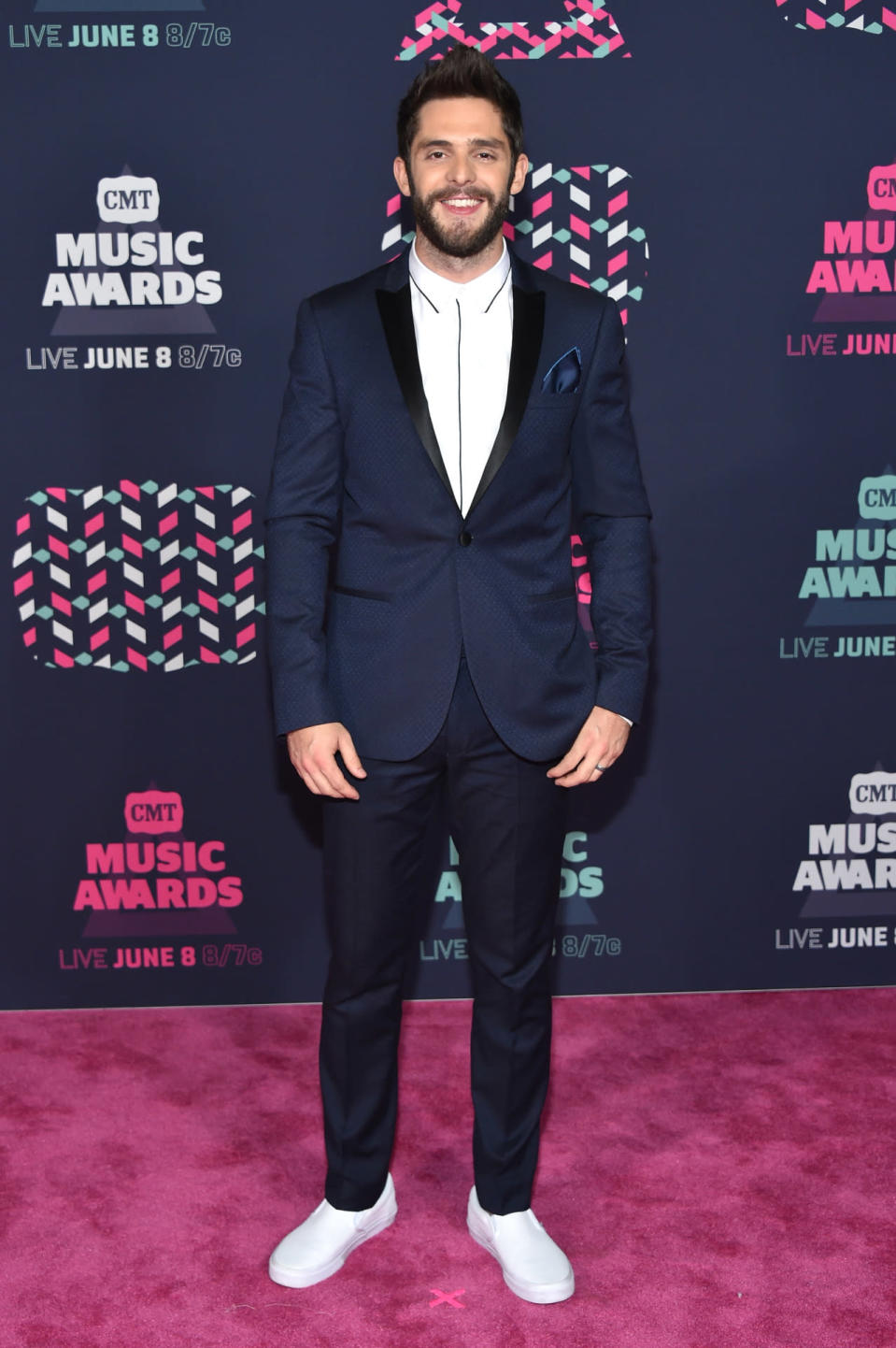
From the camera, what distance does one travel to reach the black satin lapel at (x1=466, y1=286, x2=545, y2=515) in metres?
2.08

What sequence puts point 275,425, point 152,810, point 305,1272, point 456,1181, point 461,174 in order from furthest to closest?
1. point 152,810
2. point 275,425
3. point 456,1181
4. point 305,1272
5. point 461,174

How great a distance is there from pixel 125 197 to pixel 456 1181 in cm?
217

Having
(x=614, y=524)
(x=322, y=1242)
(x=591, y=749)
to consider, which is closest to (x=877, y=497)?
(x=614, y=524)

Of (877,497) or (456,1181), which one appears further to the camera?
(877,497)

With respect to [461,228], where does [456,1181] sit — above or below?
below

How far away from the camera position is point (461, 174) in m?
2.04

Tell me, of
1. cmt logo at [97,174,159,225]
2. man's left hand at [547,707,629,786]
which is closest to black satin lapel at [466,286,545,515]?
man's left hand at [547,707,629,786]

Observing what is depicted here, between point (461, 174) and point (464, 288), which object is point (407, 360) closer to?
point (464, 288)

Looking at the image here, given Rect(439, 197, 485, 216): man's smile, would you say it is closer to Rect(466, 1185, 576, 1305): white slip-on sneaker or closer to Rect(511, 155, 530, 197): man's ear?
Rect(511, 155, 530, 197): man's ear

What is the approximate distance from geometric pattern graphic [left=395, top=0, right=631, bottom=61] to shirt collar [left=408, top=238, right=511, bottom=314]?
3.57 feet

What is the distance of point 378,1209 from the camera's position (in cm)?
238

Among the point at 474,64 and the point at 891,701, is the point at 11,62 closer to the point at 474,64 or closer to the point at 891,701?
the point at 474,64

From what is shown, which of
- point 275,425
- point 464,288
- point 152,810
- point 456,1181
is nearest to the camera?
point 464,288

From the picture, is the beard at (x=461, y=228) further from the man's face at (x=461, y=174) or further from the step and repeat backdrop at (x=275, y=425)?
the step and repeat backdrop at (x=275, y=425)
